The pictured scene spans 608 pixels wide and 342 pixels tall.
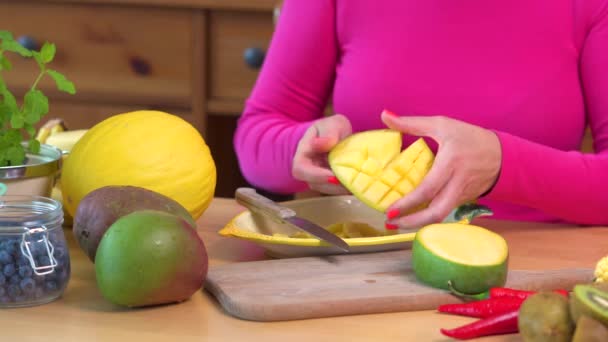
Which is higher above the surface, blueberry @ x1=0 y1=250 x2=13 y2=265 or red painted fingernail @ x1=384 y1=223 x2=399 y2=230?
blueberry @ x1=0 y1=250 x2=13 y2=265

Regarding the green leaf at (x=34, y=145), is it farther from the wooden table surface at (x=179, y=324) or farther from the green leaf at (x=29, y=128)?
the wooden table surface at (x=179, y=324)

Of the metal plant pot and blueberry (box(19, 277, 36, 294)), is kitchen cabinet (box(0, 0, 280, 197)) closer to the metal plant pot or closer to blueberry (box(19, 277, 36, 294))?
the metal plant pot

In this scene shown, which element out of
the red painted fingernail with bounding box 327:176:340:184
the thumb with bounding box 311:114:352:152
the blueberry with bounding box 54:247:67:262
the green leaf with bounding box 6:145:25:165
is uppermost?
the green leaf with bounding box 6:145:25:165

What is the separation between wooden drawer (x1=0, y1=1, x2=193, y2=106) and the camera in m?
2.58

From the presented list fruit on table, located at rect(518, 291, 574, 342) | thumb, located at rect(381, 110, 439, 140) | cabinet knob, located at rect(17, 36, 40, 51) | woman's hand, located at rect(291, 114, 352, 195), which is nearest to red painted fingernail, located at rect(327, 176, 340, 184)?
woman's hand, located at rect(291, 114, 352, 195)

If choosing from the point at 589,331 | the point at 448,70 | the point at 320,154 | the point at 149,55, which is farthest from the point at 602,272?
the point at 149,55

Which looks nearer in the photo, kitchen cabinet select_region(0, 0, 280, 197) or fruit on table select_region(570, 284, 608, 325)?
fruit on table select_region(570, 284, 608, 325)

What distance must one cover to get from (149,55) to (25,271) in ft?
5.87

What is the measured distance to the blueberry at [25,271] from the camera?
87cm

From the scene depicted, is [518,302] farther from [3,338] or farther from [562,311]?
[3,338]

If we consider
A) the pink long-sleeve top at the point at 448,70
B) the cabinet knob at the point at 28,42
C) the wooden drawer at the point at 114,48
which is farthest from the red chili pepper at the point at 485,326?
the cabinet knob at the point at 28,42

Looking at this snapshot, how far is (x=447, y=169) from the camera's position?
45.3 inches

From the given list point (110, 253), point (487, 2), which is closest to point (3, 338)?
point (110, 253)

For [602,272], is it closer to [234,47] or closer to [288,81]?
[288,81]
